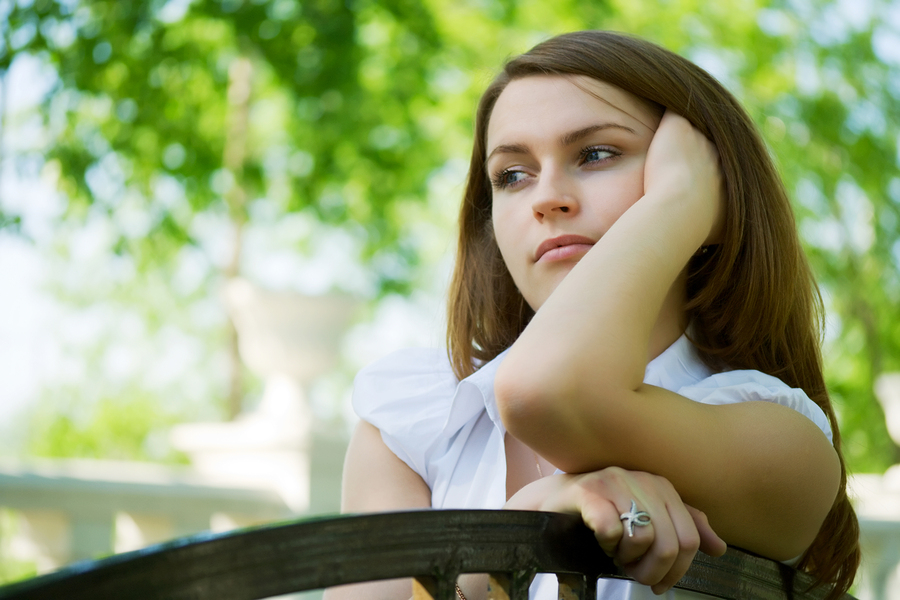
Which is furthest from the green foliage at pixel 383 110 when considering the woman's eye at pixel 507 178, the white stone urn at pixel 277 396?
the woman's eye at pixel 507 178

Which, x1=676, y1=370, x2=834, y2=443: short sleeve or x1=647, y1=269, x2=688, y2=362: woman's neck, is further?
x1=647, y1=269, x2=688, y2=362: woman's neck

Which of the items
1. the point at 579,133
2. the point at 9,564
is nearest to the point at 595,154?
the point at 579,133

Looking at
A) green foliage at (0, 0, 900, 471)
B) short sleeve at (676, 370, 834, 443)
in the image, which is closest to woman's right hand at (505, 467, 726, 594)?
short sleeve at (676, 370, 834, 443)

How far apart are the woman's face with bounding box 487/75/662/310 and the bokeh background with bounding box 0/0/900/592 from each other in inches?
108

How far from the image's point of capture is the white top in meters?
1.25

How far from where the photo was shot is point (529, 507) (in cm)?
99

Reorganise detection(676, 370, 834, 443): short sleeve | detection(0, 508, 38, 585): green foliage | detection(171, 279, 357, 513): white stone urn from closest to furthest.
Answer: detection(676, 370, 834, 443): short sleeve, detection(171, 279, 357, 513): white stone urn, detection(0, 508, 38, 585): green foliage

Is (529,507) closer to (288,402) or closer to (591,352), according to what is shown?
(591,352)

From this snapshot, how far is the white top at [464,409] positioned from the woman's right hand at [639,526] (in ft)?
1.07

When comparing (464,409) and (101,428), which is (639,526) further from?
(101,428)

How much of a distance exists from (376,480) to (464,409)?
19cm

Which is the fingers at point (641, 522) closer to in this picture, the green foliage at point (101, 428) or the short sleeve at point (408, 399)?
the short sleeve at point (408, 399)

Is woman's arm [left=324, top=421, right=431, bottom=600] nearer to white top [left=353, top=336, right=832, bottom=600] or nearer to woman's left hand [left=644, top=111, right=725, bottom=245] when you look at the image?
white top [left=353, top=336, right=832, bottom=600]

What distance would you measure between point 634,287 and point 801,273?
626 mm
